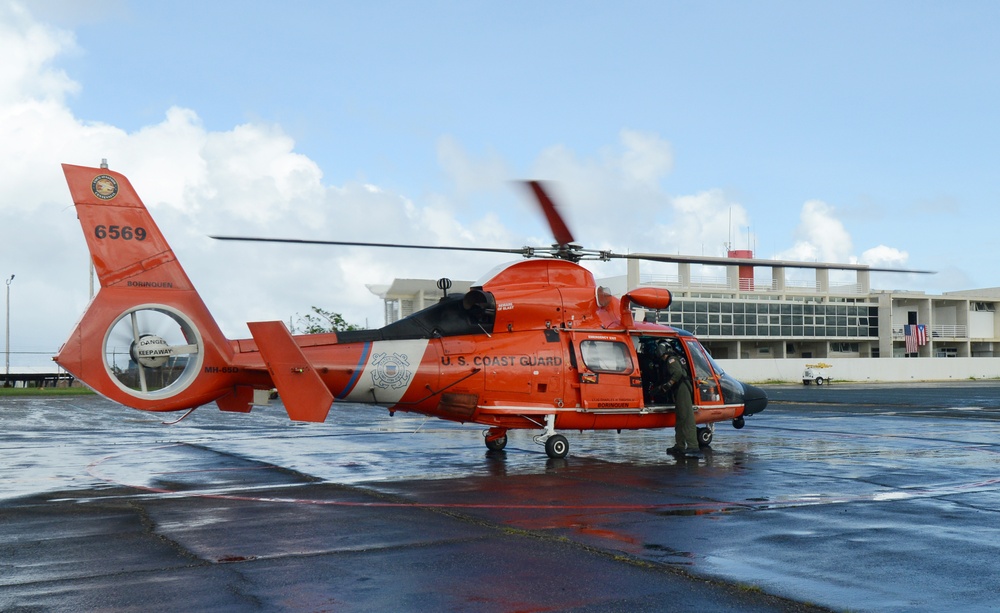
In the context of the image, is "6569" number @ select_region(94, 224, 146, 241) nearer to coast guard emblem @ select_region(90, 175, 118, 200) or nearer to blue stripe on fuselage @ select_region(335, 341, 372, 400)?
coast guard emblem @ select_region(90, 175, 118, 200)

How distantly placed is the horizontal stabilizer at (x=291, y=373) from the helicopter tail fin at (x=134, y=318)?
3.38 ft

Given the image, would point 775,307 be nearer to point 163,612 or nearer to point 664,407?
point 664,407

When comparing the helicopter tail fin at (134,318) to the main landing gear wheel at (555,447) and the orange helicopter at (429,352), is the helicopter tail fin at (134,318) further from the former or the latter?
the main landing gear wheel at (555,447)

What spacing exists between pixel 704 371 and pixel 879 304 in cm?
Answer: 9343

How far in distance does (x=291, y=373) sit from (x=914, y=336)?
326ft

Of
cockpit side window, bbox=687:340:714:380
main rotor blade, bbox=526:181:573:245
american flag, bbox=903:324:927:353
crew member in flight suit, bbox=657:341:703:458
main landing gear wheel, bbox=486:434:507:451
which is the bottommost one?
main landing gear wheel, bbox=486:434:507:451

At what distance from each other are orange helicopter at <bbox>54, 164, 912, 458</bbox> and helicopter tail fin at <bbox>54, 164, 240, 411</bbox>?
21 millimetres

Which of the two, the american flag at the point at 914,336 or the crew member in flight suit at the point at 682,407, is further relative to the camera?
the american flag at the point at 914,336

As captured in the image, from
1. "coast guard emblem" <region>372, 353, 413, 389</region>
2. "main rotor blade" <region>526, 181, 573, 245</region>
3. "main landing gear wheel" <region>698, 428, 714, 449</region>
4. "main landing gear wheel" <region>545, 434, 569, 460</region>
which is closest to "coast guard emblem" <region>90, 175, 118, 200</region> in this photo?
"coast guard emblem" <region>372, 353, 413, 389</region>

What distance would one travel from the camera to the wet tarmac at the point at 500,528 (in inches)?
275

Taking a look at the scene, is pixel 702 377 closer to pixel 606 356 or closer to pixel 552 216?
pixel 606 356

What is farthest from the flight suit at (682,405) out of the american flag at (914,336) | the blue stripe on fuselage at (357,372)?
the american flag at (914,336)

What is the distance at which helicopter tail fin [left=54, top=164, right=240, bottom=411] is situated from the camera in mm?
13016

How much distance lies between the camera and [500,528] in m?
9.79
